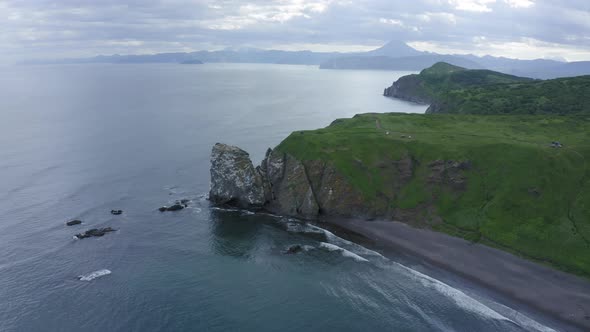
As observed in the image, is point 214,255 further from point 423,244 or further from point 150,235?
point 423,244

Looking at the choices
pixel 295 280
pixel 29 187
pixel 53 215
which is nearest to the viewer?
pixel 295 280

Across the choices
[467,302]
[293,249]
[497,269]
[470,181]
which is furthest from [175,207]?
[497,269]

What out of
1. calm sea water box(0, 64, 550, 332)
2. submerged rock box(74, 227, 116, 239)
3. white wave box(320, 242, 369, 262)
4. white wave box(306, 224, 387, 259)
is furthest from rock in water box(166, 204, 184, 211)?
white wave box(320, 242, 369, 262)

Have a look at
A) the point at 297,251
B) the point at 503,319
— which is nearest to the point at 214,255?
the point at 297,251

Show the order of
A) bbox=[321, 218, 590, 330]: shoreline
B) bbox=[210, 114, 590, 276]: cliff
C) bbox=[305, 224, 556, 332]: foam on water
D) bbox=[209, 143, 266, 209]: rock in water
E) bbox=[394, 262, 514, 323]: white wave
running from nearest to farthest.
→ 1. bbox=[305, 224, 556, 332]: foam on water
2. bbox=[394, 262, 514, 323]: white wave
3. bbox=[321, 218, 590, 330]: shoreline
4. bbox=[210, 114, 590, 276]: cliff
5. bbox=[209, 143, 266, 209]: rock in water

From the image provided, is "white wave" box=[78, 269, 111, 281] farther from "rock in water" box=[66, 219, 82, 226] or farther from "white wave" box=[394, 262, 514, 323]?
"white wave" box=[394, 262, 514, 323]

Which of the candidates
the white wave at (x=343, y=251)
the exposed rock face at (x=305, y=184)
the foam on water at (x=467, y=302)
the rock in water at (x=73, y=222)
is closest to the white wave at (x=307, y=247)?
the white wave at (x=343, y=251)

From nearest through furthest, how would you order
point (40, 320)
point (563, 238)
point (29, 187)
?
point (40, 320)
point (563, 238)
point (29, 187)
